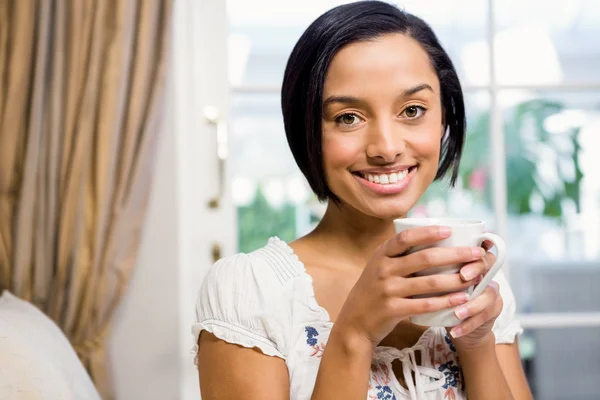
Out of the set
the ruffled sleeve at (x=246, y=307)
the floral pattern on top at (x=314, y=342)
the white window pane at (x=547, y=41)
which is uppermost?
the white window pane at (x=547, y=41)

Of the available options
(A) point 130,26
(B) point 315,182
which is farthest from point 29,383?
(A) point 130,26

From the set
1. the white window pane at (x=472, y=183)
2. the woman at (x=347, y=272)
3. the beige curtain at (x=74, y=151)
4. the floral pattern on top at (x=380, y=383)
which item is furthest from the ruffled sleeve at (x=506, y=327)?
the beige curtain at (x=74, y=151)

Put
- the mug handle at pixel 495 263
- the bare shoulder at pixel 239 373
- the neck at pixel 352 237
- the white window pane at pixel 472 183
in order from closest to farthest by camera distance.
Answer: the mug handle at pixel 495 263
the bare shoulder at pixel 239 373
the neck at pixel 352 237
the white window pane at pixel 472 183

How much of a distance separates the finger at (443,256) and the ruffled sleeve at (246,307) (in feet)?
0.91

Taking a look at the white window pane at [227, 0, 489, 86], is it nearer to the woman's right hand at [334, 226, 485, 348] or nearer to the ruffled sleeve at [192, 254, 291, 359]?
the ruffled sleeve at [192, 254, 291, 359]

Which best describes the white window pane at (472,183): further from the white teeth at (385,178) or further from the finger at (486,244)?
the finger at (486,244)

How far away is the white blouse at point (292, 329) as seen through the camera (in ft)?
3.18

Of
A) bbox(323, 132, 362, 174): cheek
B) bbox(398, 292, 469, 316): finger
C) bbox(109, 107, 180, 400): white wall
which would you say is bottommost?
bbox(109, 107, 180, 400): white wall

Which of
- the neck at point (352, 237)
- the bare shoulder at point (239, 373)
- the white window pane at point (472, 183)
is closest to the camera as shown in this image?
the bare shoulder at point (239, 373)

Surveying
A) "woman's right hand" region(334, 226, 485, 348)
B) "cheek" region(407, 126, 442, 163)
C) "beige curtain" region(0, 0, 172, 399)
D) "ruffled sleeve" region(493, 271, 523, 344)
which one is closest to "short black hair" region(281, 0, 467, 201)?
"cheek" region(407, 126, 442, 163)

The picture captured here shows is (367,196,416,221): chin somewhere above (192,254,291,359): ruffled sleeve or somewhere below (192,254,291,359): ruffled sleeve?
above

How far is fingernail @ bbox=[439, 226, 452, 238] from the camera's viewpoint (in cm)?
76

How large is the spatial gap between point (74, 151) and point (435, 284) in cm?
140

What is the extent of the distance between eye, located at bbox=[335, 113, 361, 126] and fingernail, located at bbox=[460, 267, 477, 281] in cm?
28
